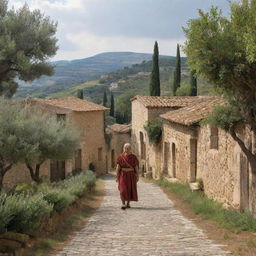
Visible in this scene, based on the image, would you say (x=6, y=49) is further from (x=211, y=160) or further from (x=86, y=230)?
(x=86, y=230)

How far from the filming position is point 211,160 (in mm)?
13297

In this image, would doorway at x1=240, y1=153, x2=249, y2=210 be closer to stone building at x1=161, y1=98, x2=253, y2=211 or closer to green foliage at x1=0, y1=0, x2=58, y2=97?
stone building at x1=161, y1=98, x2=253, y2=211

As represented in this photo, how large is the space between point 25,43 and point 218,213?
1224 centimetres

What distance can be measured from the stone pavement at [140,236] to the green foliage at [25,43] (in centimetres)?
908

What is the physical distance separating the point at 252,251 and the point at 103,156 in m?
27.1

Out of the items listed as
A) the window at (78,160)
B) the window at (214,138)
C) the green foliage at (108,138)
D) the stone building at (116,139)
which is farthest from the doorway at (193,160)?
the stone building at (116,139)

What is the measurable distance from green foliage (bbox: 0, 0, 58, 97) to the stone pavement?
9076 mm

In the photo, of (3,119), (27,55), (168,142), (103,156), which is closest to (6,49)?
(27,55)

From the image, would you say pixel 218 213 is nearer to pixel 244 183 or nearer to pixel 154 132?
pixel 244 183

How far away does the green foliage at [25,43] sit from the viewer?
1783cm

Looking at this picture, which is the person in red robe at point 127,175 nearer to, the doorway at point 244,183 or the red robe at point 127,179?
the red robe at point 127,179

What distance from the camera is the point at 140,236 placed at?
7.71 metres

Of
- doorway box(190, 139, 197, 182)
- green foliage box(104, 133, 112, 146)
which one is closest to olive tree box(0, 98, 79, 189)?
doorway box(190, 139, 197, 182)

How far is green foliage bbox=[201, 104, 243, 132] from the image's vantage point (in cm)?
930
